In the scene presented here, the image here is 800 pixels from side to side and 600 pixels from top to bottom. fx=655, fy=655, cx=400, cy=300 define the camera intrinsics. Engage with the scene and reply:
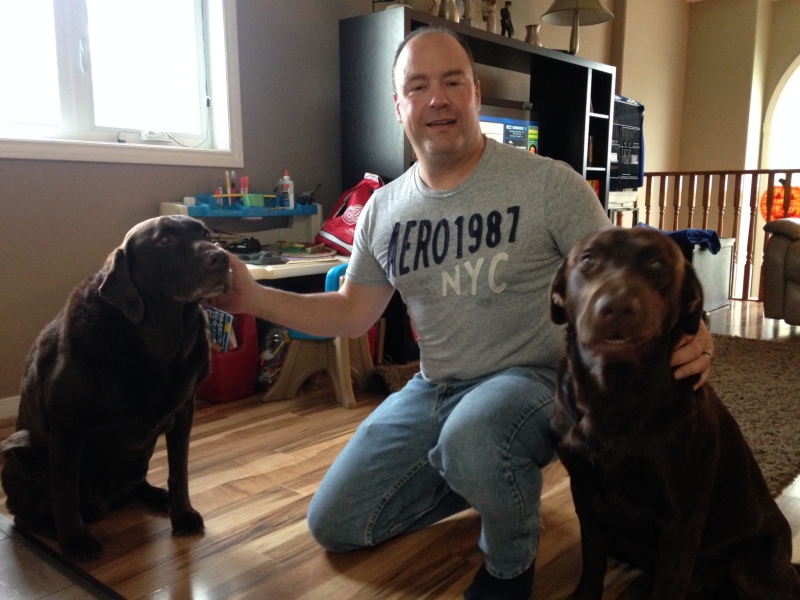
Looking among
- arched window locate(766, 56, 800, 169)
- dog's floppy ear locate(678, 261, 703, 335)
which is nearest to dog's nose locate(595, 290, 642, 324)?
dog's floppy ear locate(678, 261, 703, 335)

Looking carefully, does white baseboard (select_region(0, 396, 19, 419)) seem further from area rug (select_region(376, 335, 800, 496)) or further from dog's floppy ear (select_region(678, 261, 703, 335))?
dog's floppy ear (select_region(678, 261, 703, 335))

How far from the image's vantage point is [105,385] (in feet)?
4.55

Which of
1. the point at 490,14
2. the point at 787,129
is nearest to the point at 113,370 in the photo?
the point at 490,14

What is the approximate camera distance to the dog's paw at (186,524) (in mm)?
1576

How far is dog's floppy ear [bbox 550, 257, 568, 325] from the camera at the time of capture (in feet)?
3.61

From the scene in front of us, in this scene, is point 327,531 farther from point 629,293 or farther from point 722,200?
point 722,200

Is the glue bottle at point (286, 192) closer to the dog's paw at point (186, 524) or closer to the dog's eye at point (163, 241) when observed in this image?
the dog's eye at point (163, 241)

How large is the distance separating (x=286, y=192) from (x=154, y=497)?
5.59 ft

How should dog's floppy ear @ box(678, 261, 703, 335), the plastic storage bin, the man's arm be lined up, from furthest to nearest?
the plastic storage bin, the man's arm, dog's floppy ear @ box(678, 261, 703, 335)

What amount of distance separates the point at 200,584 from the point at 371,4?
3.11 meters

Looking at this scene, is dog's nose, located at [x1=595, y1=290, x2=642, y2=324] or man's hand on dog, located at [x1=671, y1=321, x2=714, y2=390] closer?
dog's nose, located at [x1=595, y1=290, x2=642, y2=324]

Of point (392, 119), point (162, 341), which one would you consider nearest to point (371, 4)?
point (392, 119)

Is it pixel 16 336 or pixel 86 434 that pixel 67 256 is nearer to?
pixel 16 336

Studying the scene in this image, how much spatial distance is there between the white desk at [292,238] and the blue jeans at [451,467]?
1009mm
